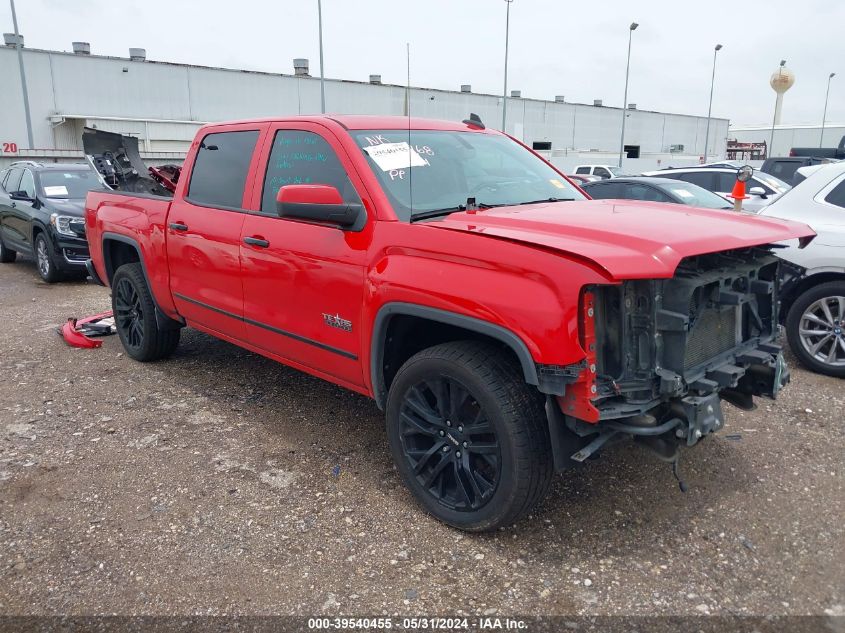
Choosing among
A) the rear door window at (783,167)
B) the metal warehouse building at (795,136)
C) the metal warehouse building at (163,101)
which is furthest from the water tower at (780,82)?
the rear door window at (783,167)

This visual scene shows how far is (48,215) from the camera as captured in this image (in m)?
9.59

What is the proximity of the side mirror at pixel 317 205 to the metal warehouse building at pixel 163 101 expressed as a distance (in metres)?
22.1

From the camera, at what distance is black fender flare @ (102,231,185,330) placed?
5.18m

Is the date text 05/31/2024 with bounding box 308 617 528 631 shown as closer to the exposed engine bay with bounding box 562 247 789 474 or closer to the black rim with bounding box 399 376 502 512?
the black rim with bounding box 399 376 502 512

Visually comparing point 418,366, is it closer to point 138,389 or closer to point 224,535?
point 224,535

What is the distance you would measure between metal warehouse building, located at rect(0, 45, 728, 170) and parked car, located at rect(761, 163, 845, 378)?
2034 centimetres

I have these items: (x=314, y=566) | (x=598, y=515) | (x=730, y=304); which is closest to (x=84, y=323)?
(x=314, y=566)

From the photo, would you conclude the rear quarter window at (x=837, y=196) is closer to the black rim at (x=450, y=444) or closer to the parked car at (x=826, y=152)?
the black rim at (x=450, y=444)

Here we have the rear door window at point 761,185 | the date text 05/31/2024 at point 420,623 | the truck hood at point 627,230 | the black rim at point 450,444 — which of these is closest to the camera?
the truck hood at point 627,230

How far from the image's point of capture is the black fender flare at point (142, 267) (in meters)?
5.18

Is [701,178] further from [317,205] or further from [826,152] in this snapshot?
[826,152]

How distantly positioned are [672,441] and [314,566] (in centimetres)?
166

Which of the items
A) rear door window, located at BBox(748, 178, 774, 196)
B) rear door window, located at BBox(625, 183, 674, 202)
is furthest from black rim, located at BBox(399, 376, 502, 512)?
rear door window, located at BBox(748, 178, 774, 196)

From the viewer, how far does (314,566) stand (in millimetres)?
→ 2871
